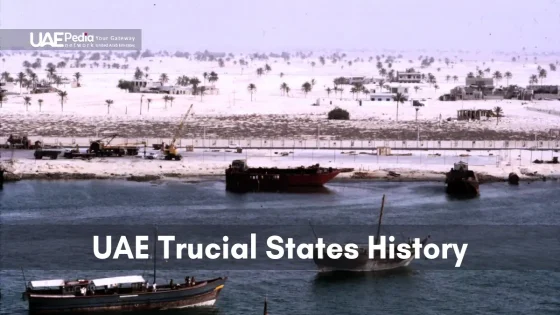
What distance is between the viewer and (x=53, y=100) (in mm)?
78500

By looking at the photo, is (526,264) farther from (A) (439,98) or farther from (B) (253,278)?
(A) (439,98)

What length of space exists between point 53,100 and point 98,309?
56.4m

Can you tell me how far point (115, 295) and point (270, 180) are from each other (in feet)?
69.6

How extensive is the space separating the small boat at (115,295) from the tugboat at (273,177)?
1958 cm

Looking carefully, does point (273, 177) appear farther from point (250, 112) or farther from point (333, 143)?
point (250, 112)

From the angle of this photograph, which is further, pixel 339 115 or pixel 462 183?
pixel 339 115

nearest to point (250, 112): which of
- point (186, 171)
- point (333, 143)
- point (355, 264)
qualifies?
point (333, 143)

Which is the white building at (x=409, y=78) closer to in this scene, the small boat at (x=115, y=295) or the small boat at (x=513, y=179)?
the small boat at (x=513, y=179)

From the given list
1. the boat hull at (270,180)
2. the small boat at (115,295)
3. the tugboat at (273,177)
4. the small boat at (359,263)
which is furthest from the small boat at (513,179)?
the small boat at (115,295)

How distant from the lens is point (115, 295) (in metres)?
24.0

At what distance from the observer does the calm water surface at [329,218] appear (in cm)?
2522

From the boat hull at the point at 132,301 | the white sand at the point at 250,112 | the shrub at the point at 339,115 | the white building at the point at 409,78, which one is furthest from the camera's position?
the white building at the point at 409,78

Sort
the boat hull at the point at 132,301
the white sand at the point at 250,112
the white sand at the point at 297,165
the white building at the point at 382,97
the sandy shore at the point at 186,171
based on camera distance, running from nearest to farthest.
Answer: the boat hull at the point at 132,301
the sandy shore at the point at 186,171
the white sand at the point at 297,165
the white sand at the point at 250,112
the white building at the point at 382,97

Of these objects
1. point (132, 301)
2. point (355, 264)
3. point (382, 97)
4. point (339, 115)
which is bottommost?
point (132, 301)
